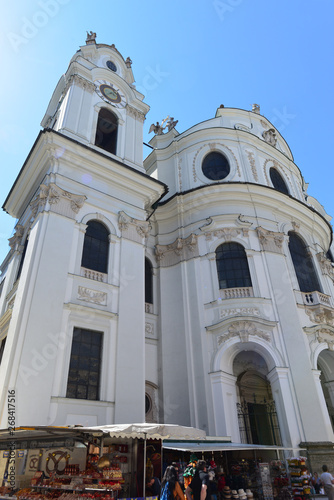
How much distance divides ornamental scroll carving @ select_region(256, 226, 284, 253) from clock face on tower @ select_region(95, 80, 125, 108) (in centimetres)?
969

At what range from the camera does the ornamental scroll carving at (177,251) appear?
17.7 m

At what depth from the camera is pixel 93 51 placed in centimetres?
1947

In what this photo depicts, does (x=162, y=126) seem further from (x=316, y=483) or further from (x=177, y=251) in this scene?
(x=316, y=483)

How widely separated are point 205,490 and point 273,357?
933 cm

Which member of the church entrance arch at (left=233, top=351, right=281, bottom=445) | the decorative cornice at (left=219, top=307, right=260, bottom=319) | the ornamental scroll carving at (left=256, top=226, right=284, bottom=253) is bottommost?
the church entrance arch at (left=233, top=351, right=281, bottom=445)

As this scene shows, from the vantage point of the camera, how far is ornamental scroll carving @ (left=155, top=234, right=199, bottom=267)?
58.0 ft

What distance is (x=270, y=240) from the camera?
17594 mm

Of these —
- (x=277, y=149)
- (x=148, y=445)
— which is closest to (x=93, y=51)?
(x=277, y=149)

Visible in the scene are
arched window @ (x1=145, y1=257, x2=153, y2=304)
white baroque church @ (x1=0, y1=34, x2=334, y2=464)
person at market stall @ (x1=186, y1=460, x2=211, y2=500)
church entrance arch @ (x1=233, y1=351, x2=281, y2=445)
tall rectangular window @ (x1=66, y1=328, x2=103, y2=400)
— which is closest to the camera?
person at market stall @ (x1=186, y1=460, x2=211, y2=500)

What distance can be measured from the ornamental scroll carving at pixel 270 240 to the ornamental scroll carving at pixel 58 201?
28.2 ft

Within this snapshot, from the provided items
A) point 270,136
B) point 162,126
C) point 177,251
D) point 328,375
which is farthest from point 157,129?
point 328,375

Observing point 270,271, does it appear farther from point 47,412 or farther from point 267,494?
point 47,412

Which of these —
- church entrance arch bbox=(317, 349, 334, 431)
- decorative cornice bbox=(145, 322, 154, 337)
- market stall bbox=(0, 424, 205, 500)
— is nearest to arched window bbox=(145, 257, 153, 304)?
decorative cornice bbox=(145, 322, 154, 337)

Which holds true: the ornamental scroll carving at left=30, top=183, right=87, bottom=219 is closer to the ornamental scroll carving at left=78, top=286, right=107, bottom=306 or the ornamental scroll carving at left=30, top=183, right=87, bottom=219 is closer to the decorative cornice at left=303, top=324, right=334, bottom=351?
the ornamental scroll carving at left=78, top=286, right=107, bottom=306
